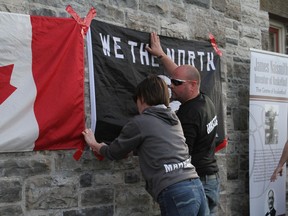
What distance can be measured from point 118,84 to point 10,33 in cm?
112

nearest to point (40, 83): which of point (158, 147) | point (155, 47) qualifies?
Result: point (158, 147)

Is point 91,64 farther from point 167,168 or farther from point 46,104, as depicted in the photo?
point 167,168

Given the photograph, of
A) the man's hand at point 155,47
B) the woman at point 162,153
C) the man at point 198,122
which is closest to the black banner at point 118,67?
the man's hand at point 155,47

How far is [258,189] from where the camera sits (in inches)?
237

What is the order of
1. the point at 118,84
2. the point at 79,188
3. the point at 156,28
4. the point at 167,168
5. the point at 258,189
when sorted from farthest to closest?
the point at 258,189 < the point at 156,28 < the point at 118,84 < the point at 79,188 < the point at 167,168

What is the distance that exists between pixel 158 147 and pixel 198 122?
72cm

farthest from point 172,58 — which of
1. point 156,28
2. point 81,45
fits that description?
point 81,45

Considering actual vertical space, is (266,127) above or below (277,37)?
below

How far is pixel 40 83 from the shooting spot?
3.85 m

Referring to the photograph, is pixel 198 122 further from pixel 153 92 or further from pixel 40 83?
pixel 40 83

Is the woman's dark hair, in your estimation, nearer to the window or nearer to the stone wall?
the stone wall

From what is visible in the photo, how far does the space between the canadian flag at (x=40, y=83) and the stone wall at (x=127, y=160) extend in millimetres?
99

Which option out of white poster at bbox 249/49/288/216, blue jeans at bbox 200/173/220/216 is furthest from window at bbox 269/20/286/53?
blue jeans at bbox 200/173/220/216

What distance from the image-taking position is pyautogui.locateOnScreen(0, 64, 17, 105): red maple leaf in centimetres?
364
